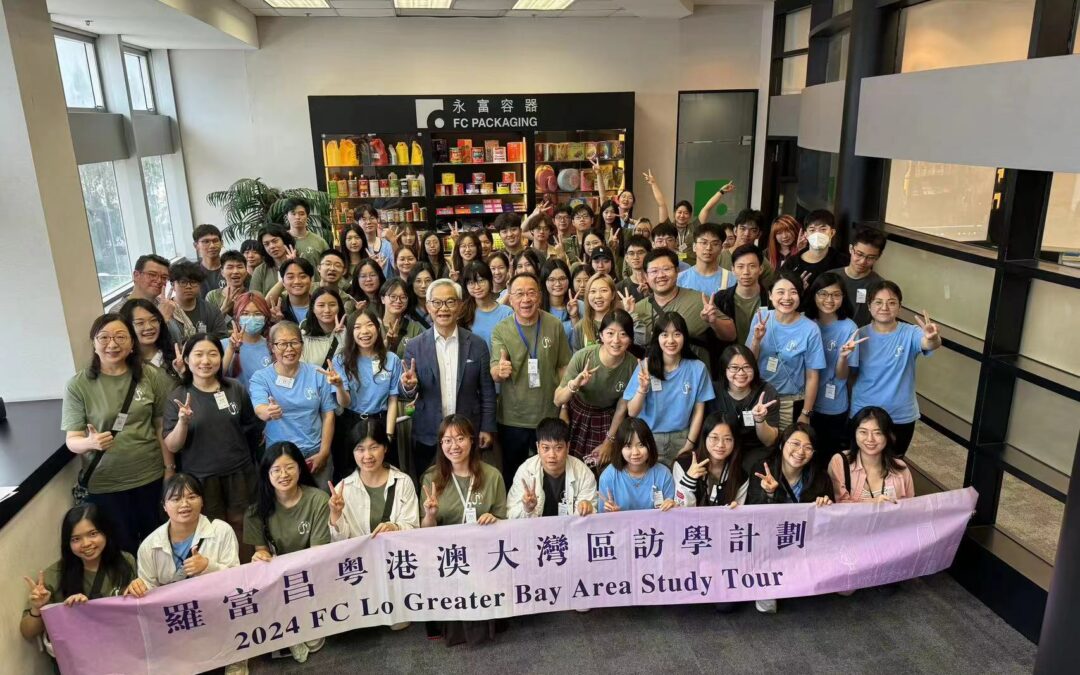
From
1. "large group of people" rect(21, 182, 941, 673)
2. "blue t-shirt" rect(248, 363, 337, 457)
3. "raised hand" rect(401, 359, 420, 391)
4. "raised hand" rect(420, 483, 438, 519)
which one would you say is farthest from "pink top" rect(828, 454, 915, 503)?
"blue t-shirt" rect(248, 363, 337, 457)

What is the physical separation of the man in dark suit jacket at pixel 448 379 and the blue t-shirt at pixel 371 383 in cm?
8

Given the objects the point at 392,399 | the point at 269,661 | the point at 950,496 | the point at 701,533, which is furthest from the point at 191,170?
the point at 950,496

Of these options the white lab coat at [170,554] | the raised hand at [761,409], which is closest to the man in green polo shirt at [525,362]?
the raised hand at [761,409]

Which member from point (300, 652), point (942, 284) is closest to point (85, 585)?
point (300, 652)

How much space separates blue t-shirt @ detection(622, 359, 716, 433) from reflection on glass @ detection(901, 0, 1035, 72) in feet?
8.00

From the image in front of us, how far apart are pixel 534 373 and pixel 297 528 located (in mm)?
1555

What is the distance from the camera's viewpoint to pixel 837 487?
12.7 ft

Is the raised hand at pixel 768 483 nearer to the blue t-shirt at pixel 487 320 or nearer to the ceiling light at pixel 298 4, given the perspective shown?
the blue t-shirt at pixel 487 320

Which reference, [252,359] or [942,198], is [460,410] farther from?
[942,198]

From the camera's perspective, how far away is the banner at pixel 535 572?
3293 millimetres

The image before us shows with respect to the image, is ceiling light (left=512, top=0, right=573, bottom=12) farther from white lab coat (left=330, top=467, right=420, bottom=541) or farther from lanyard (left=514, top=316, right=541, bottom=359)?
white lab coat (left=330, top=467, right=420, bottom=541)

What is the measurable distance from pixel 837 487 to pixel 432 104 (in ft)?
24.4

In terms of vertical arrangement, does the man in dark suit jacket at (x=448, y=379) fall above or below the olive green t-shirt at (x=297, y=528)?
above

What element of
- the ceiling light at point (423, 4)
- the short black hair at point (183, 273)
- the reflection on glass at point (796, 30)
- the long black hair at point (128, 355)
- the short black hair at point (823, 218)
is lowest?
the long black hair at point (128, 355)
